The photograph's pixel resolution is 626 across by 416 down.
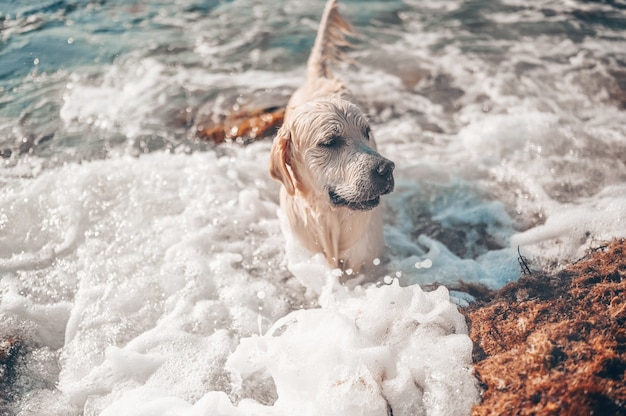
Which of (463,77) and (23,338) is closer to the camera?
(23,338)

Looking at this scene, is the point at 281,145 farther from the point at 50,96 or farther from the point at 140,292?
the point at 50,96

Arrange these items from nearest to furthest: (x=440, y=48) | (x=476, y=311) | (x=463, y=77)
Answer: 1. (x=476, y=311)
2. (x=463, y=77)
3. (x=440, y=48)

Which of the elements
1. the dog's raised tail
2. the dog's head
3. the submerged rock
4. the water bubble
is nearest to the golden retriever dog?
the dog's head

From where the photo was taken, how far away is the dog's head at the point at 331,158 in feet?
12.0

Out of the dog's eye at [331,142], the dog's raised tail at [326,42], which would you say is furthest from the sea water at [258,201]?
the dog's raised tail at [326,42]

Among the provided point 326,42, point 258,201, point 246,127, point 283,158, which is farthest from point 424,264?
point 246,127

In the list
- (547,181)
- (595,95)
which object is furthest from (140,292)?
(595,95)

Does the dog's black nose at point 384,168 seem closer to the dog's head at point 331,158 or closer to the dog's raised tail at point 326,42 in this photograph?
the dog's head at point 331,158

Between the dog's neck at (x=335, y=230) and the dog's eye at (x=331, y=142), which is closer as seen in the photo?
the dog's eye at (x=331, y=142)

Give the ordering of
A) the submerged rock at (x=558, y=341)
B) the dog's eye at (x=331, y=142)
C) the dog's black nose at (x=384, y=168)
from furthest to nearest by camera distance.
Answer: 1. the dog's eye at (x=331, y=142)
2. the dog's black nose at (x=384, y=168)
3. the submerged rock at (x=558, y=341)

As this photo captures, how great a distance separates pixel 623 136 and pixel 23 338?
626cm

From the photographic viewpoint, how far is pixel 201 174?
19.1ft

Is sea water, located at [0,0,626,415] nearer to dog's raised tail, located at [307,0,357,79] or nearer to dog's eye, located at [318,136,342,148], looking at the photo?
dog's eye, located at [318,136,342,148]

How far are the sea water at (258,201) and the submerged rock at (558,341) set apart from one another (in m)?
0.18
